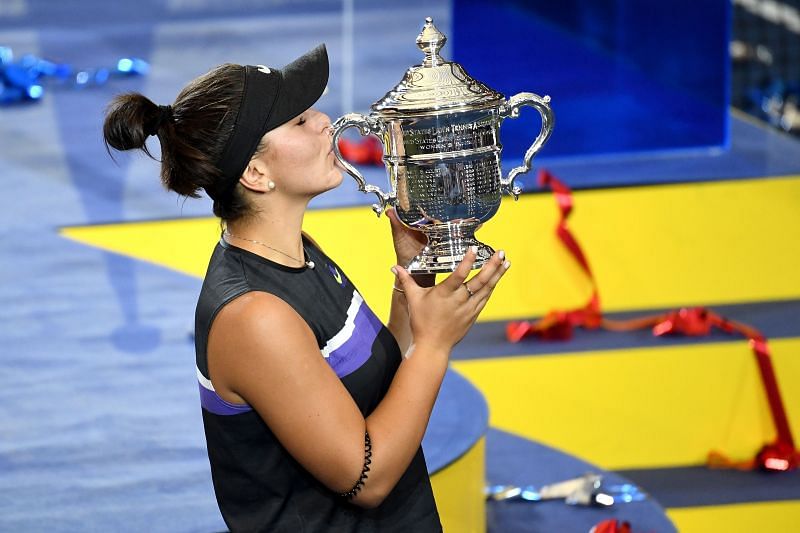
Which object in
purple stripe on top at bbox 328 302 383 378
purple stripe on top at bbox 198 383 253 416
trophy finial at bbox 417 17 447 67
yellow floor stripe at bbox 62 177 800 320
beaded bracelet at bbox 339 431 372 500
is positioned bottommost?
yellow floor stripe at bbox 62 177 800 320

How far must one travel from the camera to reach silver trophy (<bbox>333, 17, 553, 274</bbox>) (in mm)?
1661

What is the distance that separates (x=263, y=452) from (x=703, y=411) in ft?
6.86

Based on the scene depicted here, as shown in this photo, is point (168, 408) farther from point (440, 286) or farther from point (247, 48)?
point (247, 48)

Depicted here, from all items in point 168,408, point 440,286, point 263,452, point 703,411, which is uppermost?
point 440,286

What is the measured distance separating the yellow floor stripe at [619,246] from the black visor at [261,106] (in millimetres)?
2089

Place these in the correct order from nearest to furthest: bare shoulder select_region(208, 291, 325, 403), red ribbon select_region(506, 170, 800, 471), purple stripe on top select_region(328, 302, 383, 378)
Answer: bare shoulder select_region(208, 291, 325, 403) → purple stripe on top select_region(328, 302, 383, 378) → red ribbon select_region(506, 170, 800, 471)

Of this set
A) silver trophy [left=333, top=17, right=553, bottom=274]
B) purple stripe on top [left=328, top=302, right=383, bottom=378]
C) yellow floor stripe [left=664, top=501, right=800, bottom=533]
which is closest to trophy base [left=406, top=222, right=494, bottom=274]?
silver trophy [left=333, top=17, right=553, bottom=274]

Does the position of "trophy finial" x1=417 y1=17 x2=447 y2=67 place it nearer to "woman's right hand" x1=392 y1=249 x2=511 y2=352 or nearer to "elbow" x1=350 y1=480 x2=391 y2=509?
"woman's right hand" x1=392 y1=249 x2=511 y2=352

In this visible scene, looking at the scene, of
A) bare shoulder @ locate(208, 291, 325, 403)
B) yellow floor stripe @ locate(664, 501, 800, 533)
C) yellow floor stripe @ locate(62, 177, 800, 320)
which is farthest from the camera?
yellow floor stripe @ locate(62, 177, 800, 320)

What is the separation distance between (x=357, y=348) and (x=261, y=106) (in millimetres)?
295

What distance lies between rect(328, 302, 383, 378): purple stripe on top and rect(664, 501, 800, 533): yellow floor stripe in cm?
171

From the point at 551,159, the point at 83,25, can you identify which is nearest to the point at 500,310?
the point at 551,159

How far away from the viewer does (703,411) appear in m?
3.36

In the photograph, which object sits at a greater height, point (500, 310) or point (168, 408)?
point (168, 408)
